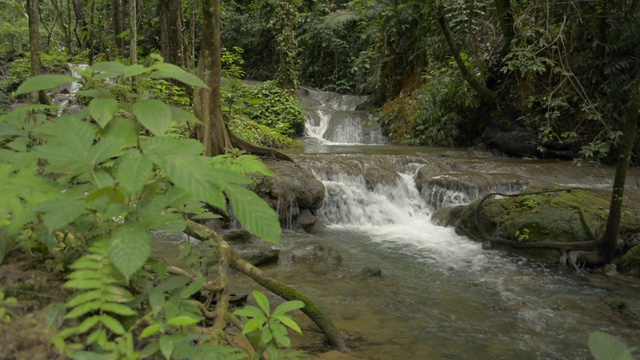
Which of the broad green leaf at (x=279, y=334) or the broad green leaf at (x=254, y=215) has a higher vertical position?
the broad green leaf at (x=254, y=215)

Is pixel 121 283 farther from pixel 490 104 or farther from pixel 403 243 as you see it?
pixel 490 104

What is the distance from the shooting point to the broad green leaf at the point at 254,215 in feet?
4.32

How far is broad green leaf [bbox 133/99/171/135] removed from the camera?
55.7 inches

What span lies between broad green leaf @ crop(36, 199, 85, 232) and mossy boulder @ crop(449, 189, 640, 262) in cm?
702

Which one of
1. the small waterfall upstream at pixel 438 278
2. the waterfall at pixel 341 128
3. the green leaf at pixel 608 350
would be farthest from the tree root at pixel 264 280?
the waterfall at pixel 341 128

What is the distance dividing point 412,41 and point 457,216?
1188 centimetres

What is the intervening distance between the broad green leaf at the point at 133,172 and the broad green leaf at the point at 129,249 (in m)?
0.12

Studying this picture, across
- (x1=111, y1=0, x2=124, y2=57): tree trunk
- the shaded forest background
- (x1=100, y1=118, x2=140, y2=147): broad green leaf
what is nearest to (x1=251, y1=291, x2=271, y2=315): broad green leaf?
(x1=100, y1=118, x2=140, y2=147): broad green leaf

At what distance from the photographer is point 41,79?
141 centimetres

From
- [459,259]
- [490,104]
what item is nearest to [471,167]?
[490,104]

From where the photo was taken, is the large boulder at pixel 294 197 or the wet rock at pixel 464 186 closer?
the large boulder at pixel 294 197

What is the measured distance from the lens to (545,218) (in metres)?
7.34

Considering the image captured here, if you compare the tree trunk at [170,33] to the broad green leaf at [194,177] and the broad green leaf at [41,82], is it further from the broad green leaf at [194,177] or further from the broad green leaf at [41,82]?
the broad green leaf at [194,177]

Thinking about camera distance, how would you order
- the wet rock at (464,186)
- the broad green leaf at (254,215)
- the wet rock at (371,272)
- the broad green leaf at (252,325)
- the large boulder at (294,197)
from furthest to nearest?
the wet rock at (464,186)
the large boulder at (294,197)
the wet rock at (371,272)
the broad green leaf at (252,325)
the broad green leaf at (254,215)
